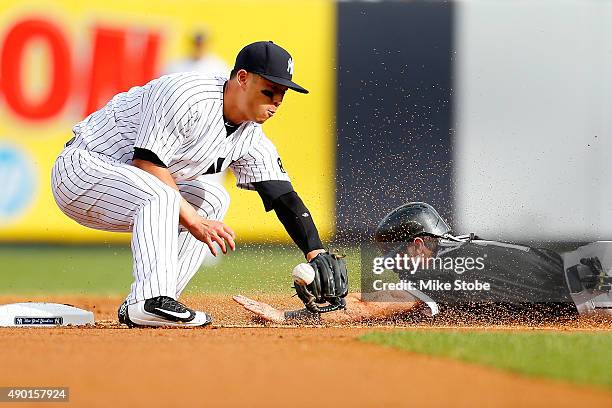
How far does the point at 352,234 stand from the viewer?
8.87 meters

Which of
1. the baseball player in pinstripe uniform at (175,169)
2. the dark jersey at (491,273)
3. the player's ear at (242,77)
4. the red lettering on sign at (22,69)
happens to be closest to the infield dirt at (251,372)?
the baseball player in pinstripe uniform at (175,169)

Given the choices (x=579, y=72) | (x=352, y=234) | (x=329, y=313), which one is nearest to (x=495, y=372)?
(x=329, y=313)

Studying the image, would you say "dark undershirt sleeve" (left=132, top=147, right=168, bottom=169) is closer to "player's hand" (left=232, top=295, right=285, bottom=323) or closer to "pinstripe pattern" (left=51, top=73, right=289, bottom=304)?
"pinstripe pattern" (left=51, top=73, right=289, bottom=304)

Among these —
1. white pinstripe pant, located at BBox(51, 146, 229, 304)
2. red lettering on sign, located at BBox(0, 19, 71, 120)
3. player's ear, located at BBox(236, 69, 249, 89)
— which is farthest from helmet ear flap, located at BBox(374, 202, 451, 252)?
red lettering on sign, located at BBox(0, 19, 71, 120)

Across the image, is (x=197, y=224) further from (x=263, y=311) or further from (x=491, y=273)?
(x=491, y=273)

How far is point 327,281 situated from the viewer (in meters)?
4.46

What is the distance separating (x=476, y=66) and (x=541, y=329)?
635cm

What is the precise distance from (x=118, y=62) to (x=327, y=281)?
21.5 feet

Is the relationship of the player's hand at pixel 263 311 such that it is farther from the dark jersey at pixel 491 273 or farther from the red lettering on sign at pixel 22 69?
the red lettering on sign at pixel 22 69

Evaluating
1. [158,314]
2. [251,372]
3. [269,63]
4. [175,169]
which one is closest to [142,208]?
[175,169]

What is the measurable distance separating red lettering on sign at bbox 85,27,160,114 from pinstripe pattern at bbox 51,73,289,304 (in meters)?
5.75

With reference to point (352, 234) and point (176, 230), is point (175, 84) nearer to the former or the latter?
point (176, 230)

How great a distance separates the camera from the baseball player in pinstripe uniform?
14.0 ft

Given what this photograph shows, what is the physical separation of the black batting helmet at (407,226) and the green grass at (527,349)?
2.21 ft
